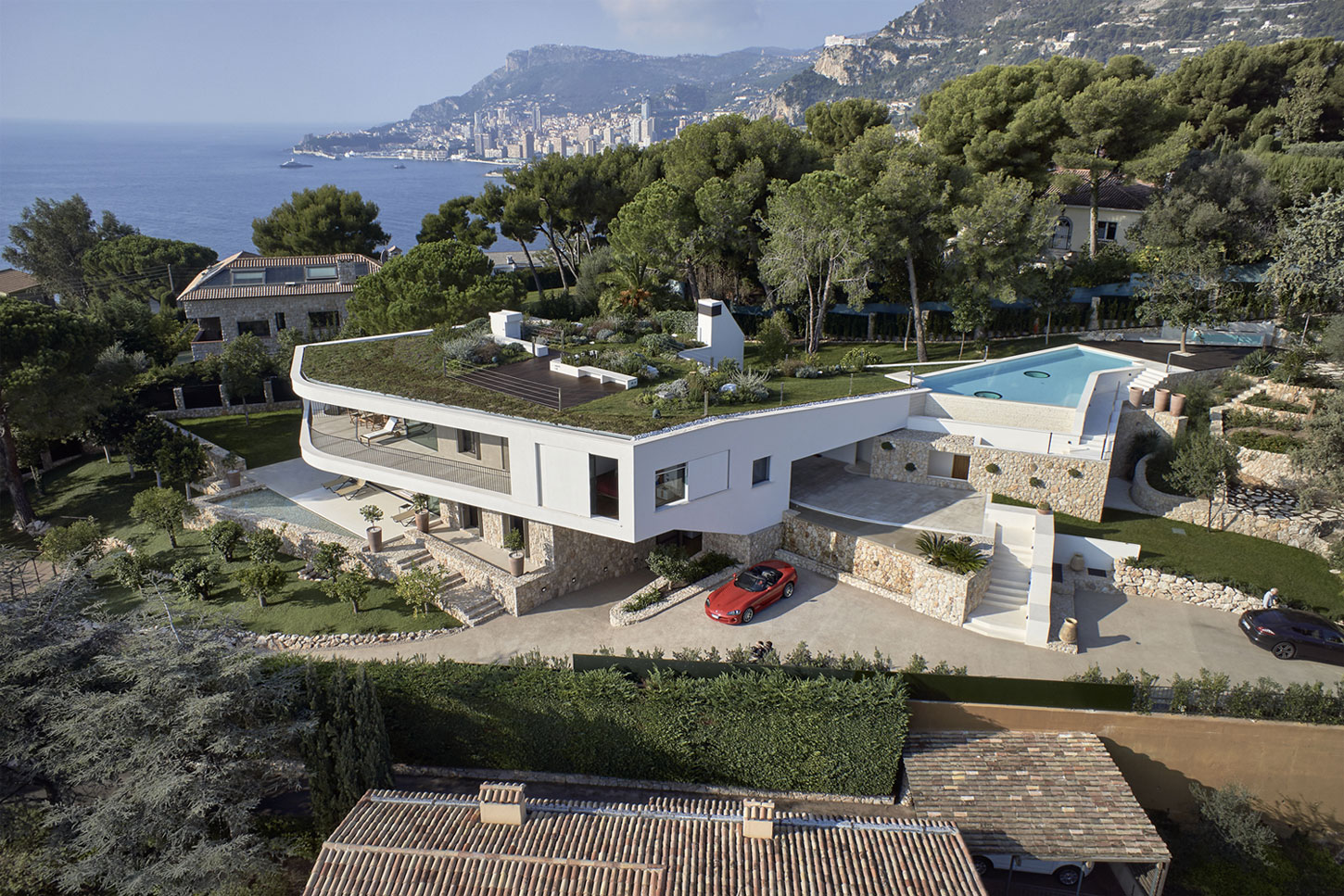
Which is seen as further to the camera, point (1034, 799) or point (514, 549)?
point (514, 549)

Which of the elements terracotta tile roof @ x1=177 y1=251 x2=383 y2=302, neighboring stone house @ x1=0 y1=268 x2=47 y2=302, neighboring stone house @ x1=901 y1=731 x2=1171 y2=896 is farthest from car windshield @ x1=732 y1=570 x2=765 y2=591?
neighboring stone house @ x1=0 y1=268 x2=47 y2=302

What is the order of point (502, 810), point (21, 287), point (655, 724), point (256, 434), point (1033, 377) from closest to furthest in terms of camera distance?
point (502, 810)
point (655, 724)
point (1033, 377)
point (256, 434)
point (21, 287)

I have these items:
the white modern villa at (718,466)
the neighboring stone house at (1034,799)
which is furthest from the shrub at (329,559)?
the neighboring stone house at (1034,799)

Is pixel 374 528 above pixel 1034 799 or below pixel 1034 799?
above

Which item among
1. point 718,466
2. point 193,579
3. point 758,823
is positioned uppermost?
point 718,466

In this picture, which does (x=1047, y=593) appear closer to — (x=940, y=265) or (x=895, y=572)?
(x=895, y=572)

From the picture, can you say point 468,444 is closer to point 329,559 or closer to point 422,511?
point 422,511

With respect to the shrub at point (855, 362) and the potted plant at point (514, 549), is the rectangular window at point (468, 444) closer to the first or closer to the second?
the potted plant at point (514, 549)

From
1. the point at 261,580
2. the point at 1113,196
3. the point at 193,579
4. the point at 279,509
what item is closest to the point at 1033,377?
the point at 1113,196
